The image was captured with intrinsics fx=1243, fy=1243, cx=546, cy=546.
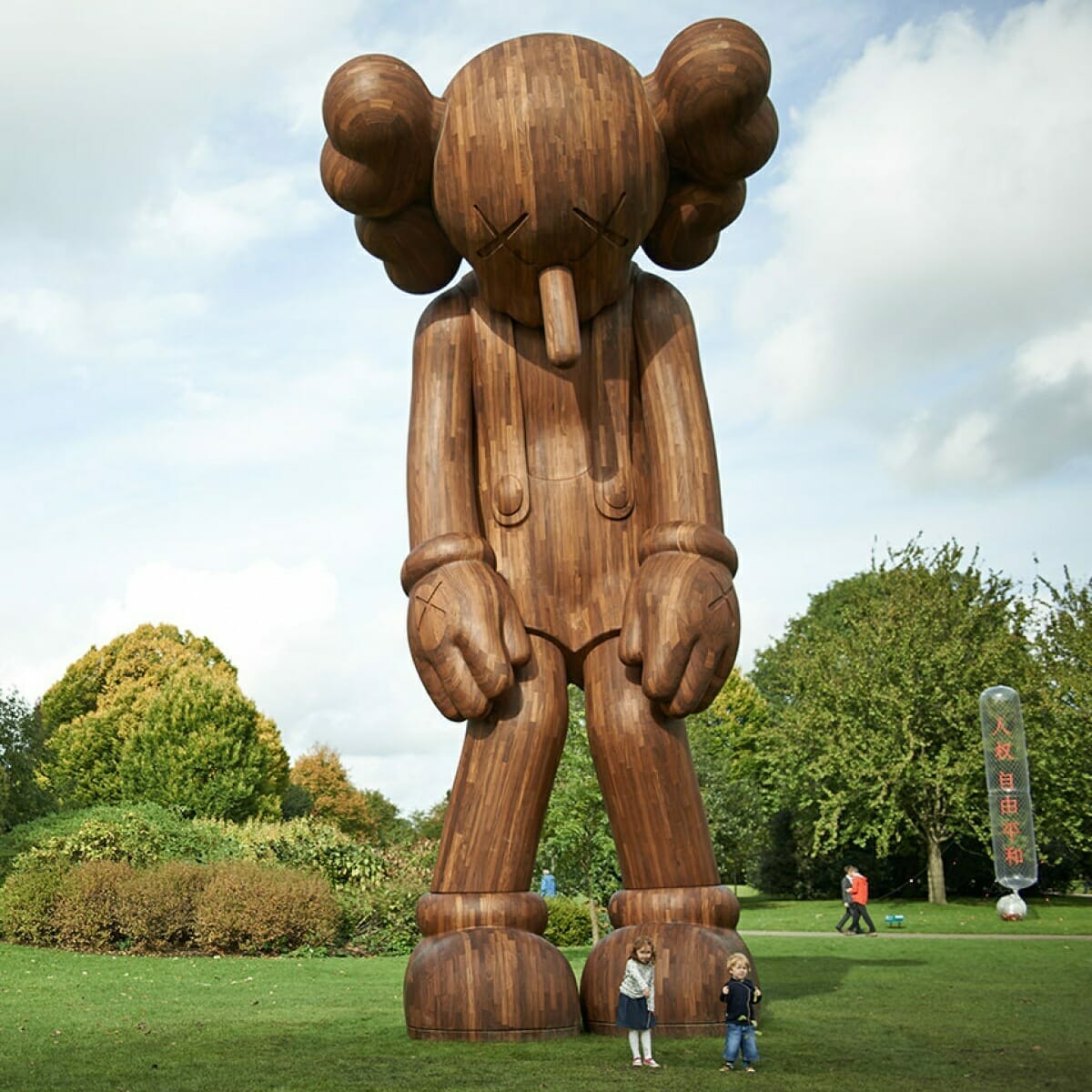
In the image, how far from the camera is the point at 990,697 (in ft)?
61.8

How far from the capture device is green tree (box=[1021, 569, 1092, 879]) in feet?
74.5

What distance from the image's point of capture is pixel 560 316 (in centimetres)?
568

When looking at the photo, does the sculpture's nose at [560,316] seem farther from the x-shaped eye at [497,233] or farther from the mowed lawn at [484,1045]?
the mowed lawn at [484,1045]

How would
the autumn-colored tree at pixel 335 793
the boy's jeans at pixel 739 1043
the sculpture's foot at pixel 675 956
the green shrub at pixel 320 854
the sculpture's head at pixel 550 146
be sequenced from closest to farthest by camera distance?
the boy's jeans at pixel 739 1043 → the sculpture's foot at pixel 675 956 → the sculpture's head at pixel 550 146 → the green shrub at pixel 320 854 → the autumn-colored tree at pixel 335 793

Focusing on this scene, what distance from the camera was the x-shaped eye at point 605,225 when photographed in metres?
5.65

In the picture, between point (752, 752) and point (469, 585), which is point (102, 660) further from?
point (469, 585)

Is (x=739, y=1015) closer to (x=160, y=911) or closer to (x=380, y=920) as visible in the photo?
(x=160, y=911)

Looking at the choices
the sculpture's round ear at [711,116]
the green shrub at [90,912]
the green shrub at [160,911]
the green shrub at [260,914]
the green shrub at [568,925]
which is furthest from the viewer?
the green shrub at [568,925]

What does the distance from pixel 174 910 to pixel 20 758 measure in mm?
6739

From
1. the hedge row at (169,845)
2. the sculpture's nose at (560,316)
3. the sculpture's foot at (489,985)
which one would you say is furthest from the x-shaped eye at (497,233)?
the hedge row at (169,845)

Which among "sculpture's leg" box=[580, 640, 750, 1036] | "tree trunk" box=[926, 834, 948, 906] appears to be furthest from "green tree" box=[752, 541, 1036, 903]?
"sculpture's leg" box=[580, 640, 750, 1036]

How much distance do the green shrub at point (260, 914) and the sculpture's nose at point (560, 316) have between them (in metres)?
9.51

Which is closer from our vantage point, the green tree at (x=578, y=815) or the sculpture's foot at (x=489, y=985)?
the sculpture's foot at (x=489, y=985)

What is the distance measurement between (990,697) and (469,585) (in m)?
15.2
